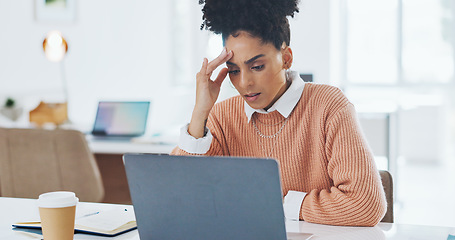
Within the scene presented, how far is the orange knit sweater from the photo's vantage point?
4.10 ft

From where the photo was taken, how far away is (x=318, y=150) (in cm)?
144

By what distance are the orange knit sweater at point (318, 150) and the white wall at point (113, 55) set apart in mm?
2036

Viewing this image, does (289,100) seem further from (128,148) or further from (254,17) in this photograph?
(128,148)

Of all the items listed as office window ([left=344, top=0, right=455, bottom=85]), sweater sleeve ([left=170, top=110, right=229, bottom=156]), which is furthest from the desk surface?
office window ([left=344, top=0, right=455, bottom=85])

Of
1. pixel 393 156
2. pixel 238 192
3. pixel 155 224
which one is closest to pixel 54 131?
pixel 155 224

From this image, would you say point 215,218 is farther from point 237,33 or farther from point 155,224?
point 237,33

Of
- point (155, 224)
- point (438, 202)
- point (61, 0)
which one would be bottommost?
point (438, 202)

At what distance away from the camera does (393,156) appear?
13.2ft

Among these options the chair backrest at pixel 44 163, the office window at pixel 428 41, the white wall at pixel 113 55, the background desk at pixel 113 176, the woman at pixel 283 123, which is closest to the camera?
the woman at pixel 283 123

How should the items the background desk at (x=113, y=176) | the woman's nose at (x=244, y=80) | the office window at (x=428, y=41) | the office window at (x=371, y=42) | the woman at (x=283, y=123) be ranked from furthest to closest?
the office window at (x=371, y=42) → the office window at (x=428, y=41) → the background desk at (x=113, y=176) → the woman's nose at (x=244, y=80) → the woman at (x=283, y=123)

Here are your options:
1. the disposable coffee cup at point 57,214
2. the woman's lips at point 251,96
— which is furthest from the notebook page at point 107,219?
the woman's lips at point 251,96

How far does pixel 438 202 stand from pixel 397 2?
3033 mm

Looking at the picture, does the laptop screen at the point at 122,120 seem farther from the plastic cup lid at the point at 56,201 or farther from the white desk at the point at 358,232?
the plastic cup lid at the point at 56,201

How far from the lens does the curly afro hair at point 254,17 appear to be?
139 centimetres
